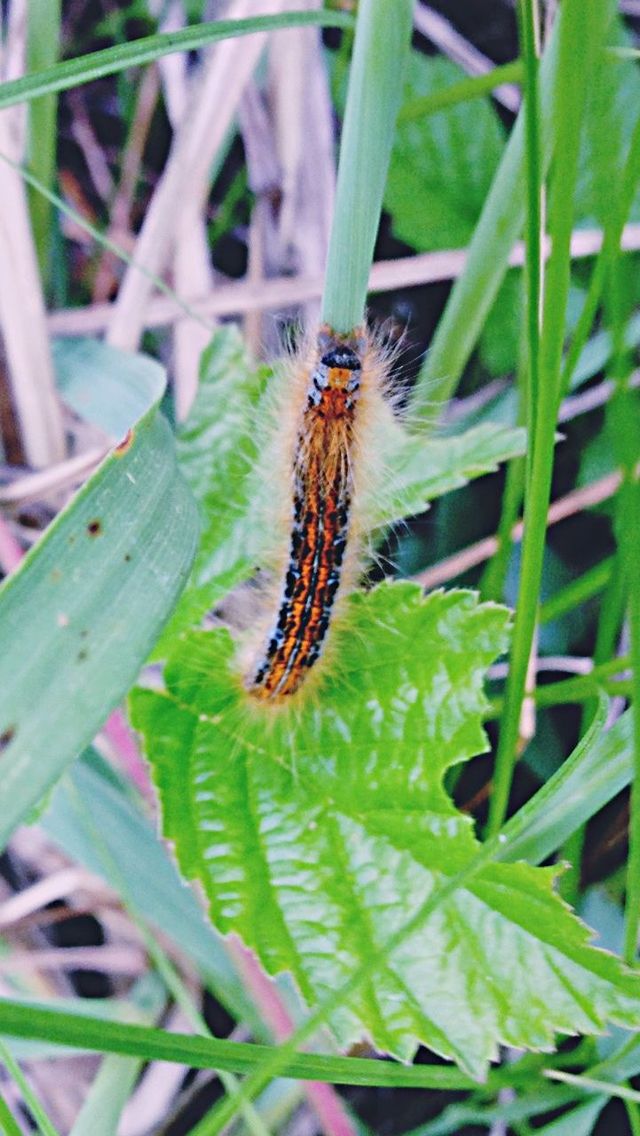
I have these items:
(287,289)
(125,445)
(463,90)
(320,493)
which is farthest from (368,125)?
(287,289)

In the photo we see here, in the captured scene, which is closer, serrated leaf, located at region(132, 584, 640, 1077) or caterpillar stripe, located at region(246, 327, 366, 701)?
serrated leaf, located at region(132, 584, 640, 1077)

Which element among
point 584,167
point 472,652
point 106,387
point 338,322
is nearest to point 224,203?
point 106,387

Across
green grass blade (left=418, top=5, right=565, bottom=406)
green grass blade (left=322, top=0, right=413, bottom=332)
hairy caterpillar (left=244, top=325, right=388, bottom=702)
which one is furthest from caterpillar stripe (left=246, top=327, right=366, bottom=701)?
green grass blade (left=418, top=5, right=565, bottom=406)

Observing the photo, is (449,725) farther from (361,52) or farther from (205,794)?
(361,52)

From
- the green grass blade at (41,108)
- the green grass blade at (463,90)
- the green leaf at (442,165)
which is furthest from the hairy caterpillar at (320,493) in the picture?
the green grass blade at (41,108)

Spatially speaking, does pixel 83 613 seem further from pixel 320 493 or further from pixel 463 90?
pixel 463 90

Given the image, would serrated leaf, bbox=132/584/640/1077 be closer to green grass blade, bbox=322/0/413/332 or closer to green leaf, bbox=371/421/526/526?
green leaf, bbox=371/421/526/526

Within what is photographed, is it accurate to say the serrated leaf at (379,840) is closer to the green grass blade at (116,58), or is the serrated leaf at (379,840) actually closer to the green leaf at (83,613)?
the green leaf at (83,613)
